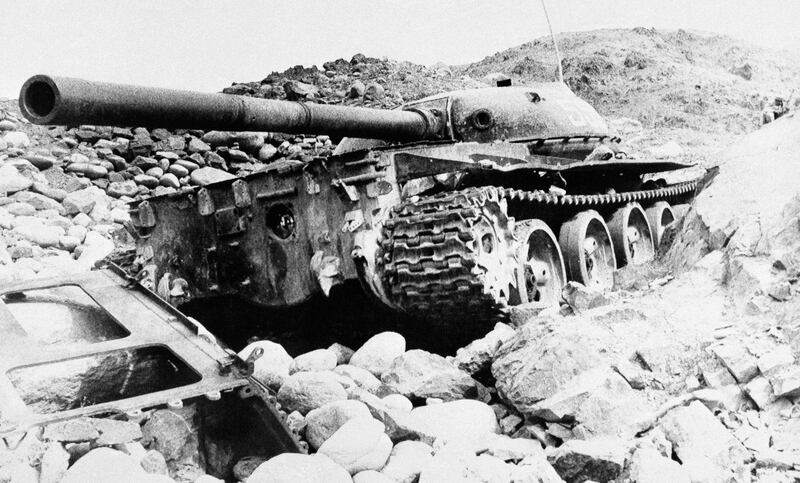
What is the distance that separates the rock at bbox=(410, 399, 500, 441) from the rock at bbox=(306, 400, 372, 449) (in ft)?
0.96

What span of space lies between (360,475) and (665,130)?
2229 cm

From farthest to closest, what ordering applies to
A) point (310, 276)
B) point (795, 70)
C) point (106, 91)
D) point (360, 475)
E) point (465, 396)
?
point (795, 70) → point (310, 276) → point (465, 396) → point (106, 91) → point (360, 475)

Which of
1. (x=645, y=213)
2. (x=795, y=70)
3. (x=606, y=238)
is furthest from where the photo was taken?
(x=795, y=70)

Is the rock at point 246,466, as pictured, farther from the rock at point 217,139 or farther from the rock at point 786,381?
the rock at point 217,139

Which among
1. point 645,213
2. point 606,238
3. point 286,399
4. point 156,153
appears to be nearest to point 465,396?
point 286,399

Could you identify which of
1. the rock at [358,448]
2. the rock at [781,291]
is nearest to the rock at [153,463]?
the rock at [358,448]

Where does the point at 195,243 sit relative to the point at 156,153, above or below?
below

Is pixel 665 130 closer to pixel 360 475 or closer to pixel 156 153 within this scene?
pixel 156 153

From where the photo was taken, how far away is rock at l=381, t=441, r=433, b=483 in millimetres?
3070

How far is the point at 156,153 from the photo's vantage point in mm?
14492

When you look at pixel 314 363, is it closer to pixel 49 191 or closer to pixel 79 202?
pixel 79 202

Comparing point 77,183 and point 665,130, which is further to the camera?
point 665,130

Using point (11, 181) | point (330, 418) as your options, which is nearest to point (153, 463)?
point (330, 418)

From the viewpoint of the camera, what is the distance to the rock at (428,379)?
4.14 meters
